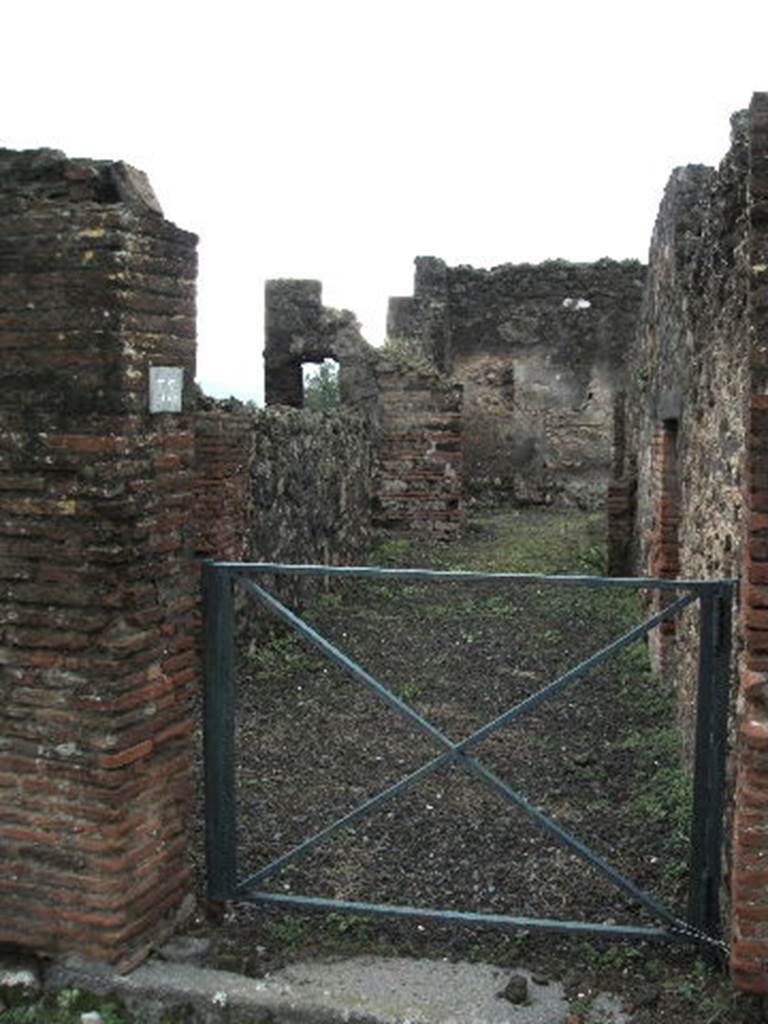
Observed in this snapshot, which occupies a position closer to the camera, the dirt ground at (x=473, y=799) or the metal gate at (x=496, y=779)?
the metal gate at (x=496, y=779)

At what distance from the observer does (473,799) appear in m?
5.43

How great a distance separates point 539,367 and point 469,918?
1630 cm

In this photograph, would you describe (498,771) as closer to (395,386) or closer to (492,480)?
(395,386)

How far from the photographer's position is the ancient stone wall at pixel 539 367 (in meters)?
19.3

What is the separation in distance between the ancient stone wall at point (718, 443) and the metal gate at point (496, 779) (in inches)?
4.1

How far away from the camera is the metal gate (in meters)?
3.77

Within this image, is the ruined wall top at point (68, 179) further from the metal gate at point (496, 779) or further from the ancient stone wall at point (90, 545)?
the metal gate at point (496, 779)

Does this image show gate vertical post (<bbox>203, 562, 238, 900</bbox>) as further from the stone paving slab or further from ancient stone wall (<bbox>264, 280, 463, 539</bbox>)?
ancient stone wall (<bbox>264, 280, 463, 539</bbox>)

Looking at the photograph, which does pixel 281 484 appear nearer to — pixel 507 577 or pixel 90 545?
pixel 507 577

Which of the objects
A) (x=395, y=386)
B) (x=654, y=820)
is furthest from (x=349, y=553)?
(x=654, y=820)

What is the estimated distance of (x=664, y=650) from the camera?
7.54 metres

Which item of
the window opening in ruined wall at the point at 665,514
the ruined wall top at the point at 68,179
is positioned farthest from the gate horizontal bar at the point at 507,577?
the window opening in ruined wall at the point at 665,514

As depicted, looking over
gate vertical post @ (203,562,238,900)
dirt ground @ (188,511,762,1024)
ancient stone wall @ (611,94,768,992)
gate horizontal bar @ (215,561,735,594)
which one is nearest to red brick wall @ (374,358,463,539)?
ancient stone wall @ (611,94,768,992)

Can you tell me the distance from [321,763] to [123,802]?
95.2 inches
